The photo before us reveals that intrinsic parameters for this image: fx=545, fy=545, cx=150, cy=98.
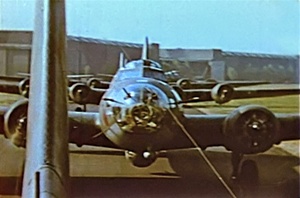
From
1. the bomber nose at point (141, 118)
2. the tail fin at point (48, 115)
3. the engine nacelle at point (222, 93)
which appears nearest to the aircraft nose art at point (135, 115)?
the bomber nose at point (141, 118)

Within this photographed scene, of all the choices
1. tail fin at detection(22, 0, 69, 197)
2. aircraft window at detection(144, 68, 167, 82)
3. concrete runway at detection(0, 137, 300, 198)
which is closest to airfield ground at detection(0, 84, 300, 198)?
→ concrete runway at detection(0, 137, 300, 198)

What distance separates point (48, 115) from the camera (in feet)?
2.81

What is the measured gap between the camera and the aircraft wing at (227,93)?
4.15 feet

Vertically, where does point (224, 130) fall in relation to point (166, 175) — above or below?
above

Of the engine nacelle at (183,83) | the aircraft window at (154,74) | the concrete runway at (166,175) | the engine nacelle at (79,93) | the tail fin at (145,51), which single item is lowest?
the concrete runway at (166,175)

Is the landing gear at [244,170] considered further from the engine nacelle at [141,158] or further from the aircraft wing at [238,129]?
the engine nacelle at [141,158]

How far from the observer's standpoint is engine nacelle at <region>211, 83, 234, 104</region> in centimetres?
128

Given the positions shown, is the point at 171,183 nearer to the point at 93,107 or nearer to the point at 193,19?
the point at 93,107

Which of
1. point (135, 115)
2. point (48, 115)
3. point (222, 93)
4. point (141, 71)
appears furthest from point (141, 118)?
point (48, 115)

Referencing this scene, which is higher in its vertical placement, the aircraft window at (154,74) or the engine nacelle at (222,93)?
the aircraft window at (154,74)

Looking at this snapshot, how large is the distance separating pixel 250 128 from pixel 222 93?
0.35 ft

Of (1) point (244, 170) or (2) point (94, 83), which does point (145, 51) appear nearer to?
(2) point (94, 83)

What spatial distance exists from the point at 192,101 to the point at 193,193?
215 mm

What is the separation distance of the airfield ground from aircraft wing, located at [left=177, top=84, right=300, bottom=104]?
1cm
